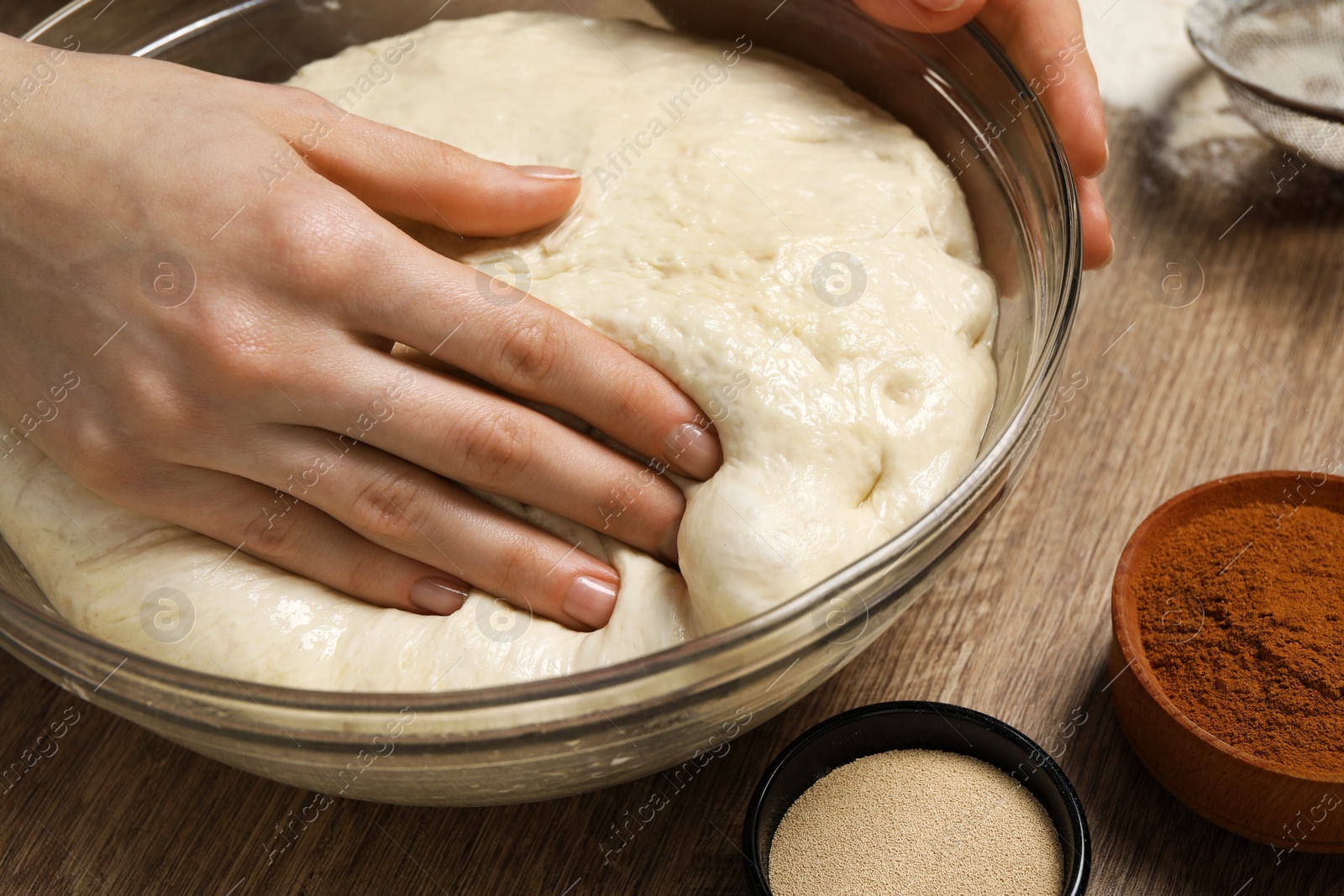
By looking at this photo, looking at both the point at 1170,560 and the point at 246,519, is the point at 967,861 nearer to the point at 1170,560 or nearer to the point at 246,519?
the point at 1170,560

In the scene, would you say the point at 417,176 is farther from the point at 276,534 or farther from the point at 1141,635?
the point at 1141,635

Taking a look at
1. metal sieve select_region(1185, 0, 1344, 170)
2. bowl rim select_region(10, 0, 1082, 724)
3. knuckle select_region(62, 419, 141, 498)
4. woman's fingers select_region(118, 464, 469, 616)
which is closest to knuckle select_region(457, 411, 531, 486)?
woman's fingers select_region(118, 464, 469, 616)

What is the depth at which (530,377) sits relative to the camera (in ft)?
3.29

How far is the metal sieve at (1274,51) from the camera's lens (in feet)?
5.19

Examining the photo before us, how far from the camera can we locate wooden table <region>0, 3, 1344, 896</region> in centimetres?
104

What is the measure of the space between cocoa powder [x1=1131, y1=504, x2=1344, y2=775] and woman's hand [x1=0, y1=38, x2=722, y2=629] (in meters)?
0.51

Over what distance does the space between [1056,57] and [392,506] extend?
37.0 inches

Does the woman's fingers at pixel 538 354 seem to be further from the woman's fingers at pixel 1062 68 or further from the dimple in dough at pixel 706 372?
the woman's fingers at pixel 1062 68

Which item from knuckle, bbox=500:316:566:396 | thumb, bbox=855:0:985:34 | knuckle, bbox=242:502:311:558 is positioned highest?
thumb, bbox=855:0:985:34

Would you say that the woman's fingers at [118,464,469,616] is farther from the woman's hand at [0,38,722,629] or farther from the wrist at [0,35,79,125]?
the wrist at [0,35,79,125]

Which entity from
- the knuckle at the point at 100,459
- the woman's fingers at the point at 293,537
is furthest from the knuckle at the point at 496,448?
the knuckle at the point at 100,459

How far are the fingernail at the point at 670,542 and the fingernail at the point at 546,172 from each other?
42cm

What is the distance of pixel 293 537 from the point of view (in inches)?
41.4

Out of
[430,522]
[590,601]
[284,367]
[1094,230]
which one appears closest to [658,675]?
[590,601]
